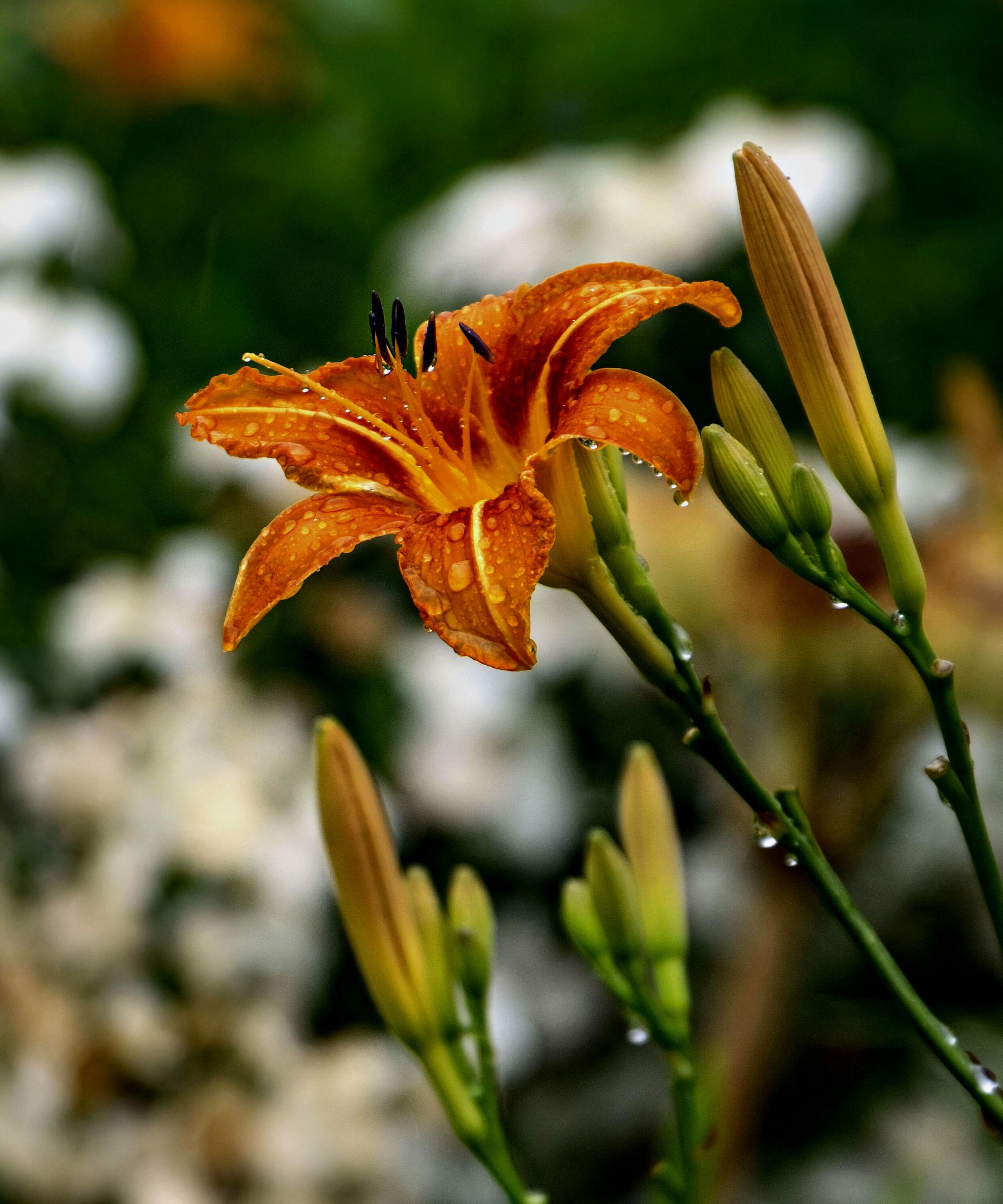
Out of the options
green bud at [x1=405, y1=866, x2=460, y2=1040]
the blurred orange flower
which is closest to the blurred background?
the blurred orange flower

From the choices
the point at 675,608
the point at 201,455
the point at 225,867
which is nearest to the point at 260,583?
the point at 225,867

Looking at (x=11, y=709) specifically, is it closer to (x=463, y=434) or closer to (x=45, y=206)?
(x=45, y=206)

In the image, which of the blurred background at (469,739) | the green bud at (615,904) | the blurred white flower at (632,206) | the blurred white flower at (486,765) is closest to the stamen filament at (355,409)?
the green bud at (615,904)

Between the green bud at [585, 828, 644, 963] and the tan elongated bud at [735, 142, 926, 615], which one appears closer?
the tan elongated bud at [735, 142, 926, 615]

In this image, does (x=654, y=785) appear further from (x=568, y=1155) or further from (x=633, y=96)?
(x=633, y=96)

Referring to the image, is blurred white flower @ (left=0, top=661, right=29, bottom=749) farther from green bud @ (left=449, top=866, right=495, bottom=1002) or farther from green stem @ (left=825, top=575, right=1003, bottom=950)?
green stem @ (left=825, top=575, right=1003, bottom=950)

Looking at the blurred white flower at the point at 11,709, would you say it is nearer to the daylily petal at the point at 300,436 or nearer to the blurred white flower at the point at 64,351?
the blurred white flower at the point at 64,351
